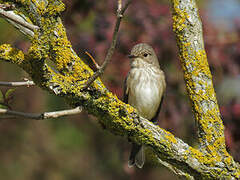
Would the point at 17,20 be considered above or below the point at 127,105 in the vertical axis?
above

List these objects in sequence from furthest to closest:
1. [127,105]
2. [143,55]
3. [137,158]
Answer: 1. [143,55]
2. [137,158]
3. [127,105]

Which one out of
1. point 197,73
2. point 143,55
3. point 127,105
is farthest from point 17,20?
point 143,55

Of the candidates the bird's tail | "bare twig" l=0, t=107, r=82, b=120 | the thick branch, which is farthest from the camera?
the bird's tail

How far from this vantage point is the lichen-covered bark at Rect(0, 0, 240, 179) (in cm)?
173

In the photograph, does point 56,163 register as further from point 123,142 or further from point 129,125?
point 129,125

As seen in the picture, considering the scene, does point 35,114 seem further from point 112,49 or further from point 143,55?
point 143,55

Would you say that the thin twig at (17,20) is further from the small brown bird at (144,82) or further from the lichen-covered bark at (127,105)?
the small brown bird at (144,82)

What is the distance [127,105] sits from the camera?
2131 millimetres

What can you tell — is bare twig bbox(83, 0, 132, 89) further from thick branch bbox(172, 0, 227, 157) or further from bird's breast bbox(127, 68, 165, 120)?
bird's breast bbox(127, 68, 165, 120)

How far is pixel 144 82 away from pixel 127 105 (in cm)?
195

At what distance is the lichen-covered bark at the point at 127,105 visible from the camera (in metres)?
1.73

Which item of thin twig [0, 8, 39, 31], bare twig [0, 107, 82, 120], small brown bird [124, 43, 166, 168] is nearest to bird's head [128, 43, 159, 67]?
small brown bird [124, 43, 166, 168]

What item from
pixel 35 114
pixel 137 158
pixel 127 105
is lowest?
pixel 137 158

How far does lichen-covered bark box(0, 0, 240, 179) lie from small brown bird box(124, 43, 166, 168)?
1.72 metres
